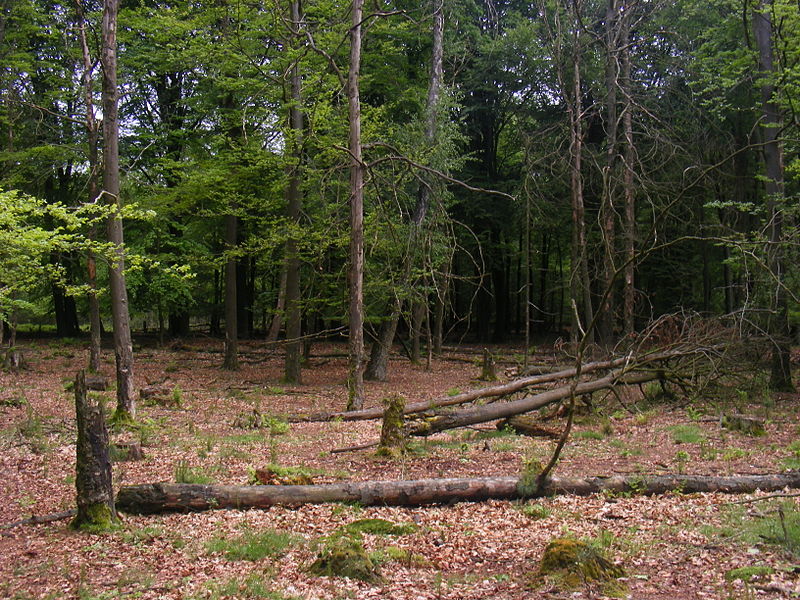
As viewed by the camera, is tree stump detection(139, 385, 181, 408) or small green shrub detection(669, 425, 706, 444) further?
tree stump detection(139, 385, 181, 408)

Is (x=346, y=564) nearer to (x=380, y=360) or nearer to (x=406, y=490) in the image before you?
(x=406, y=490)

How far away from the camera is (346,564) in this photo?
5164mm

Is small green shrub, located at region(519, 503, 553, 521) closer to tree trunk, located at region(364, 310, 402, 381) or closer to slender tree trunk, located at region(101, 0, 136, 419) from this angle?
slender tree trunk, located at region(101, 0, 136, 419)

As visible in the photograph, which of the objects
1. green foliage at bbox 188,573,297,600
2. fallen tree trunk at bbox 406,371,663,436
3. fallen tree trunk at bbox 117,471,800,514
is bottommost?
green foliage at bbox 188,573,297,600

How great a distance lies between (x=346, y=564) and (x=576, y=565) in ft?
5.85

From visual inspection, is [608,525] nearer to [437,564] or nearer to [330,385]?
[437,564]

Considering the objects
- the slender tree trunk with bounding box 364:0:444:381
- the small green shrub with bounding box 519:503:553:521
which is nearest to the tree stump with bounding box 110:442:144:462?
the small green shrub with bounding box 519:503:553:521

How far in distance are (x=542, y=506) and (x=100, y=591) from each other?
422 cm

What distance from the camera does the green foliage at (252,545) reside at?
18.4ft

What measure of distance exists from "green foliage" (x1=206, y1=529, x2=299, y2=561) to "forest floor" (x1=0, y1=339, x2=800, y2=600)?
0.07ft

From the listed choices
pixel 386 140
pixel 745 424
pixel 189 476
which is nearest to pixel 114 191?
pixel 189 476

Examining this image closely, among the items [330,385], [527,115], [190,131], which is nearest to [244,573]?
[330,385]

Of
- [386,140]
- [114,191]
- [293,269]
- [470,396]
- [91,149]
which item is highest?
[386,140]

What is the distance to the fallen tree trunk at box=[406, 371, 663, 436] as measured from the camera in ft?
33.8
